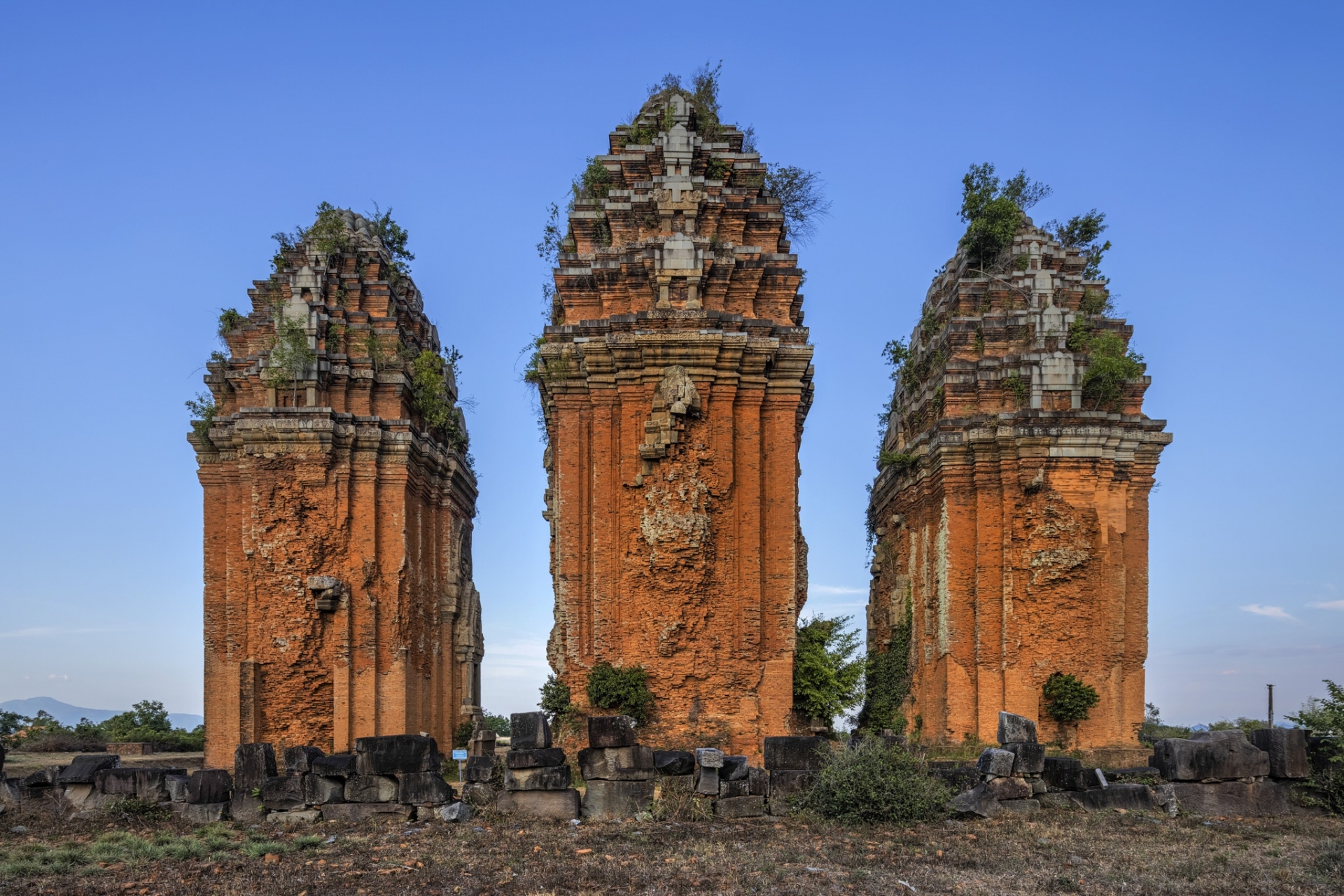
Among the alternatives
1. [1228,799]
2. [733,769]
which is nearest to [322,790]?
[733,769]

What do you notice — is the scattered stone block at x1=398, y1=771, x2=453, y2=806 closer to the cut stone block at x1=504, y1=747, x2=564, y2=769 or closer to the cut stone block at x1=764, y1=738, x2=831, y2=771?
the cut stone block at x1=504, y1=747, x2=564, y2=769

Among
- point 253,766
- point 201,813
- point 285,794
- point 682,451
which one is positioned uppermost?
point 682,451

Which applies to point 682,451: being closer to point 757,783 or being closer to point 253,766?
point 757,783

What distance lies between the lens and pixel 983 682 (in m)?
20.3

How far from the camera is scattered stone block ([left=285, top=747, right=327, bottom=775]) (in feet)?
44.4

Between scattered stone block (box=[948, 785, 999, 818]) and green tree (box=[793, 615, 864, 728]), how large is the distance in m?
3.93

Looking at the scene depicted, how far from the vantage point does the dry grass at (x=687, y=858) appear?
389 inches

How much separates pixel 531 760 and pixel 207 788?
4252 mm

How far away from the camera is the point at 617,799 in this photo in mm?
13219

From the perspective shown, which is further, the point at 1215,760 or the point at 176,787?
the point at 1215,760

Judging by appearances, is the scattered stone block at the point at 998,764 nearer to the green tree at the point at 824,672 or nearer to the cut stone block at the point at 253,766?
the green tree at the point at 824,672

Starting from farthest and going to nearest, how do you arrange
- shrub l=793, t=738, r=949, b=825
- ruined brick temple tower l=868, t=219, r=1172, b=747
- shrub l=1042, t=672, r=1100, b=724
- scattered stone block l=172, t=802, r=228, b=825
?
1. ruined brick temple tower l=868, t=219, r=1172, b=747
2. shrub l=1042, t=672, r=1100, b=724
3. scattered stone block l=172, t=802, r=228, b=825
4. shrub l=793, t=738, r=949, b=825

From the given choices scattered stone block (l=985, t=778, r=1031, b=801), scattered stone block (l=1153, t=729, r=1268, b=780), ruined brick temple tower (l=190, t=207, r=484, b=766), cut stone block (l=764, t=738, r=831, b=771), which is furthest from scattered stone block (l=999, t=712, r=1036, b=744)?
ruined brick temple tower (l=190, t=207, r=484, b=766)

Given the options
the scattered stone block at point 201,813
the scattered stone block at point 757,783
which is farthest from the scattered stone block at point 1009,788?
the scattered stone block at point 201,813
